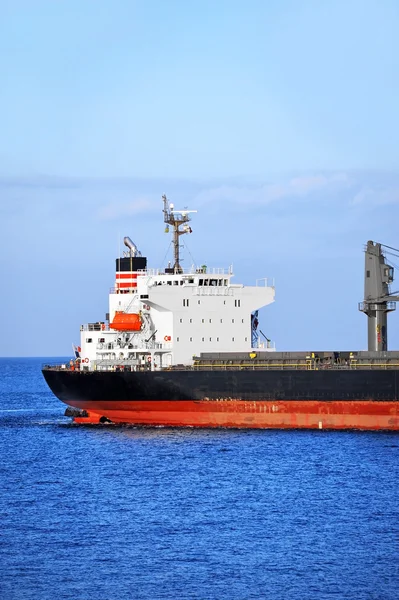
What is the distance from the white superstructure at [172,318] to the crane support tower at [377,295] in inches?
198

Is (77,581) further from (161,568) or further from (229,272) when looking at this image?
(229,272)

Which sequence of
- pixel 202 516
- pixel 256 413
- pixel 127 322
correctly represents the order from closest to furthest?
pixel 202 516
pixel 256 413
pixel 127 322

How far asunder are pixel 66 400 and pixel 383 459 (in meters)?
17.9

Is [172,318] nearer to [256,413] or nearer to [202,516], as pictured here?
[256,413]

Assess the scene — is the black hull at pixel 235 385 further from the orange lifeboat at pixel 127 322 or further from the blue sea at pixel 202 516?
the orange lifeboat at pixel 127 322

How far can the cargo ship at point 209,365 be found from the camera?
4409cm

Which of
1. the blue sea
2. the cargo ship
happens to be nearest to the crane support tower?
the cargo ship

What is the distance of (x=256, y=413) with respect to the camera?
149 ft

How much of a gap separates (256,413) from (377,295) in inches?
295

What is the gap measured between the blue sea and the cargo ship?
1410mm

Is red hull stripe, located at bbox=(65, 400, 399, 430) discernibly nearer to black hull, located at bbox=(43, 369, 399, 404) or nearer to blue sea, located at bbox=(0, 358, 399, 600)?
black hull, located at bbox=(43, 369, 399, 404)

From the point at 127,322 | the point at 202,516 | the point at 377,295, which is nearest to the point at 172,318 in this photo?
the point at 127,322

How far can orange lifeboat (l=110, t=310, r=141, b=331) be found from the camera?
48.6 metres

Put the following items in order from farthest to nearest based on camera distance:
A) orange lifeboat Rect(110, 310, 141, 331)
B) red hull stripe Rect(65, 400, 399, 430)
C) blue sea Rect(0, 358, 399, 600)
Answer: orange lifeboat Rect(110, 310, 141, 331), red hull stripe Rect(65, 400, 399, 430), blue sea Rect(0, 358, 399, 600)
